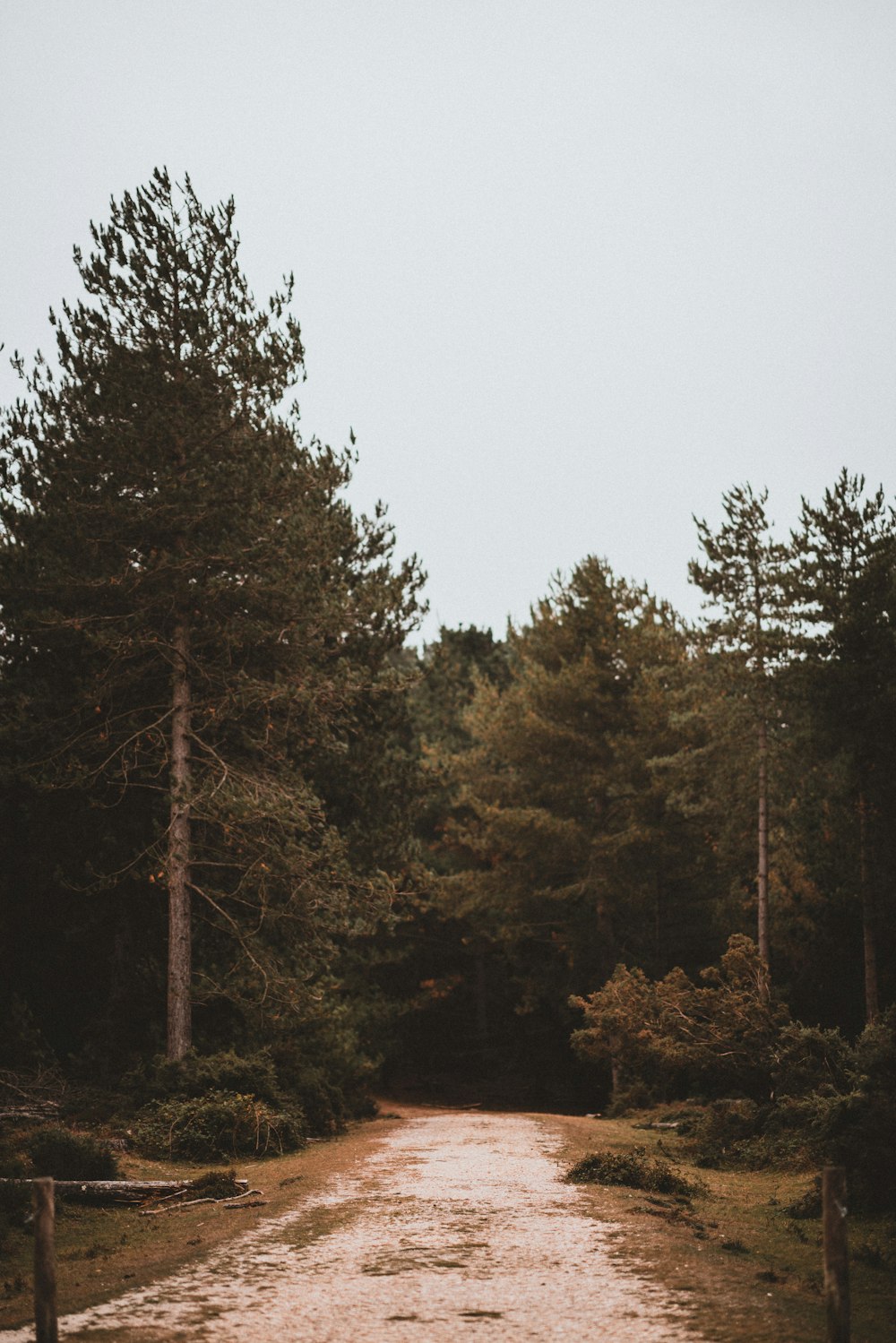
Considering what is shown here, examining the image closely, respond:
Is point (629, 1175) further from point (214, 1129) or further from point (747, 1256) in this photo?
point (214, 1129)

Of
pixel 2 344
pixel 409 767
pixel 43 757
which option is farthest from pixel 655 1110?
pixel 2 344

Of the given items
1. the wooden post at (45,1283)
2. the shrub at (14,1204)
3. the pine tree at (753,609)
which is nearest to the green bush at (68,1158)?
the shrub at (14,1204)

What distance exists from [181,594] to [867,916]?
14781 millimetres

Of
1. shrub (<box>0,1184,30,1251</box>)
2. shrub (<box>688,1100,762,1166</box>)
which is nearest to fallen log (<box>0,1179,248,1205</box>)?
shrub (<box>0,1184,30,1251</box>)

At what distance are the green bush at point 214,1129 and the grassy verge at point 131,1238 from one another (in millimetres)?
Result: 632

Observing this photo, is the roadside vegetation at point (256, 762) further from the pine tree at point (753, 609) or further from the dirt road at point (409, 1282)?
the dirt road at point (409, 1282)

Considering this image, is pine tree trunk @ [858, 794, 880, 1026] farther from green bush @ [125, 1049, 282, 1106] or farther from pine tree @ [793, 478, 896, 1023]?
green bush @ [125, 1049, 282, 1106]

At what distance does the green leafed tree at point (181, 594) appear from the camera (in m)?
17.0

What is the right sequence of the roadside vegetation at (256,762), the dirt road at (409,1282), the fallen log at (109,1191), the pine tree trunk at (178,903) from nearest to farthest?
the dirt road at (409,1282) → the fallen log at (109,1191) → the roadside vegetation at (256,762) → the pine tree trunk at (178,903)

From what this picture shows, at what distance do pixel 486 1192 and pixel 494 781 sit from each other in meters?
21.7

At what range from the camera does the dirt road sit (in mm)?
5668

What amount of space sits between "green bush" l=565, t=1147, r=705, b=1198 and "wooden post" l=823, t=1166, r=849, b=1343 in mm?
6341

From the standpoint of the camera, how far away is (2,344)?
17.8 m

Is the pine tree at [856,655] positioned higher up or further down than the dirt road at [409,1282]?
higher up
